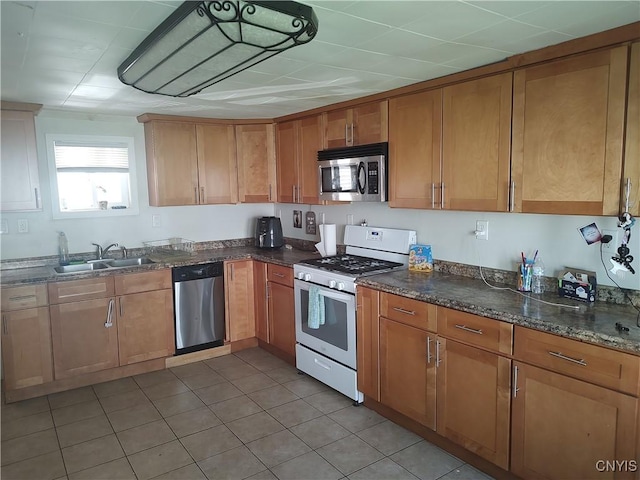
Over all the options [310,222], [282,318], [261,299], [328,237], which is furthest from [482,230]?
Result: [261,299]

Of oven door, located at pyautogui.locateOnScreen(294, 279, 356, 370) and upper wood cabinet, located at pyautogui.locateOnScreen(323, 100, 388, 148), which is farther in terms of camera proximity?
upper wood cabinet, located at pyautogui.locateOnScreen(323, 100, 388, 148)

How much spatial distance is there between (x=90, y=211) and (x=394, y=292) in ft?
9.51

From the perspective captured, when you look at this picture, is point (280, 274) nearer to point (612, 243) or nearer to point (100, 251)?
point (100, 251)

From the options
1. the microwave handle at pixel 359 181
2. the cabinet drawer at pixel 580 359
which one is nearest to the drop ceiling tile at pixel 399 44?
the microwave handle at pixel 359 181

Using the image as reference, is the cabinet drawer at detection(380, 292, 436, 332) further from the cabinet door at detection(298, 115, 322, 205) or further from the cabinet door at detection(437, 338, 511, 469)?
the cabinet door at detection(298, 115, 322, 205)

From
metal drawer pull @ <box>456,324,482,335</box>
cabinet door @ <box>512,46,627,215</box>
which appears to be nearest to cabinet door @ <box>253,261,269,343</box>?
metal drawer pull @ <box>456,324,482,335</box>

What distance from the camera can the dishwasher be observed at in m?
3.89

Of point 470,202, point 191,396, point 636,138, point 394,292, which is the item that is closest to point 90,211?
point 191,396

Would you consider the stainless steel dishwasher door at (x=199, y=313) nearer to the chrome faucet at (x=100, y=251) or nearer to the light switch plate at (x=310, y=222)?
the chrome faucet at (x=100, y=251)

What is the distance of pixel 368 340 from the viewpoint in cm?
298

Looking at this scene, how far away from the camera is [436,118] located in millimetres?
2818

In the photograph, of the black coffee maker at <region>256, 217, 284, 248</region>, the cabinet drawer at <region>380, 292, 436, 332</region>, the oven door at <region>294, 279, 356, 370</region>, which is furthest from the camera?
the black coffee maker at <region>256, 217, 284, 248</region>

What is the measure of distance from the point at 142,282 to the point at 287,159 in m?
1.73

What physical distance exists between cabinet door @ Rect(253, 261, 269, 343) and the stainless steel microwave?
96 centimetres
